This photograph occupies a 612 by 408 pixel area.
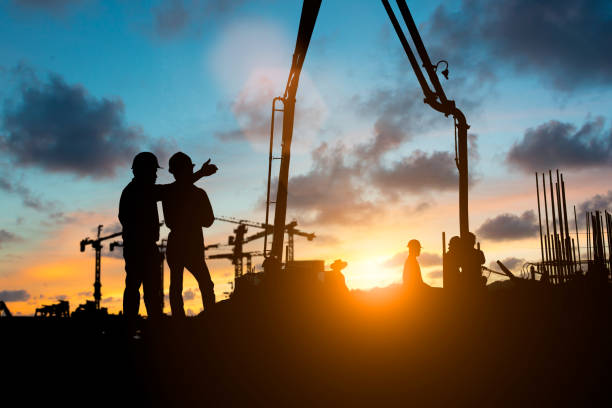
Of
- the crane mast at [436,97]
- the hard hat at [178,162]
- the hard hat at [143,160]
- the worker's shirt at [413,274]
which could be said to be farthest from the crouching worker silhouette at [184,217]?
the crane mast at [436,97]

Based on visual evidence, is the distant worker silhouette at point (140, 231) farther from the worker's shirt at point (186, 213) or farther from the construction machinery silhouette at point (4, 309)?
the construction machinery silhouette at point (4, 309)

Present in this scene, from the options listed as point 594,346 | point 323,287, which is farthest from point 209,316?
point 323,287

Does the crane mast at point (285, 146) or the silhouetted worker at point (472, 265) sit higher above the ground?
the crane mast at point (285, 146)

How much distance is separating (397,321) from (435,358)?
7.31 ft

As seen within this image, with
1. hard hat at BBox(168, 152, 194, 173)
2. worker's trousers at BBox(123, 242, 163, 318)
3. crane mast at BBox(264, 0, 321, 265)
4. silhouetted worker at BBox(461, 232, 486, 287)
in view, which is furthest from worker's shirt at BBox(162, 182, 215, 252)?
crane mast at BBox(264, 0, 321, 265)

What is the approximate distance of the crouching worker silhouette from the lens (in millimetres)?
5629

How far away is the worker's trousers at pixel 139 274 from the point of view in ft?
17.2

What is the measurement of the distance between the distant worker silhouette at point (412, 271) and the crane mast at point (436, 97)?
17.7 feet

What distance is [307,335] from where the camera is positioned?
598 centimetres

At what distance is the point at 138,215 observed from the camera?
5246 millimetres

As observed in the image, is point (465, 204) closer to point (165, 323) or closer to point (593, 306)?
point (593, 306)

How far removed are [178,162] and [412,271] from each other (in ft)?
18.1

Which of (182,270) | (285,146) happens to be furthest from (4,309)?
(285,146)

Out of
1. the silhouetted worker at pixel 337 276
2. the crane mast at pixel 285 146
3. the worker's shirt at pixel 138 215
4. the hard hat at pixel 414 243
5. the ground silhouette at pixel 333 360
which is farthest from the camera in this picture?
the crane mast at pixel 285 146
